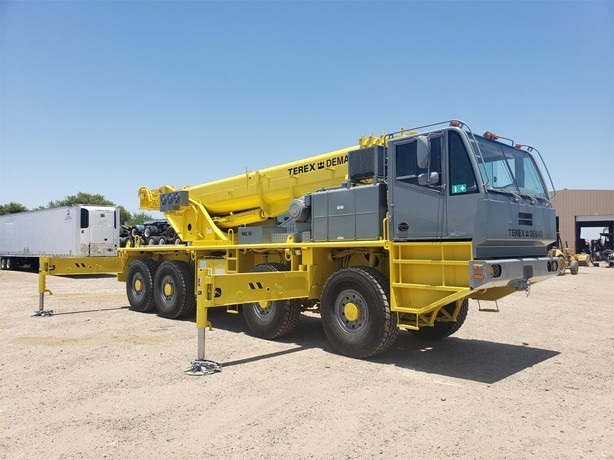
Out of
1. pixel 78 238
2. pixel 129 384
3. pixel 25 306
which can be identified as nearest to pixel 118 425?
pixel 129 384

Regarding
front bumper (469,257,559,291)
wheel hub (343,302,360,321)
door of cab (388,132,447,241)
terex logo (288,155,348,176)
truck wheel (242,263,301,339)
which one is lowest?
truck wheel (242,263,301,339)

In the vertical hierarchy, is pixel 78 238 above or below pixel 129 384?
above

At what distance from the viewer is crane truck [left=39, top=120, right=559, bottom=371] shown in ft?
21.1

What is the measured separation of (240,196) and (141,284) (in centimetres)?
376

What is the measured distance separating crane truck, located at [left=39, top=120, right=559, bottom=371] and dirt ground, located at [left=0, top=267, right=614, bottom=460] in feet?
2.19

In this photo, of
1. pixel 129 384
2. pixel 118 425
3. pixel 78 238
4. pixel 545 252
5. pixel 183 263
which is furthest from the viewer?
pixel 78 238

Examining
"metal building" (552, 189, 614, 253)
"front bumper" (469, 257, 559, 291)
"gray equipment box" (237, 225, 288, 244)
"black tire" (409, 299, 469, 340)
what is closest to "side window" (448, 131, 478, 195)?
"front bumper" (469, 257, 559, 291)

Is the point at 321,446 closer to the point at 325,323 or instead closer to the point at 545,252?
the point at 325,323

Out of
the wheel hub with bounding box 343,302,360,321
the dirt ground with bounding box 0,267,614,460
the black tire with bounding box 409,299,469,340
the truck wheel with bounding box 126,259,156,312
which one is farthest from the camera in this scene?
the truck wheel with bounding box 126,259,156,312

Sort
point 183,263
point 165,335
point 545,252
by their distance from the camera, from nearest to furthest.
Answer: point 545,252 → point 165,335 → point 183,263

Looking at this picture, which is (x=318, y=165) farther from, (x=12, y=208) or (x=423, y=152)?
(x=12, y=208)

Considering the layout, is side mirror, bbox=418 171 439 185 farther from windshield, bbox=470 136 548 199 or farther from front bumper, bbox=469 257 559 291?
front bumper, bbox=469 257 559 291

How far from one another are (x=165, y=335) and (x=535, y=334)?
6.77 metres

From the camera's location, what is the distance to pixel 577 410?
516 cm
